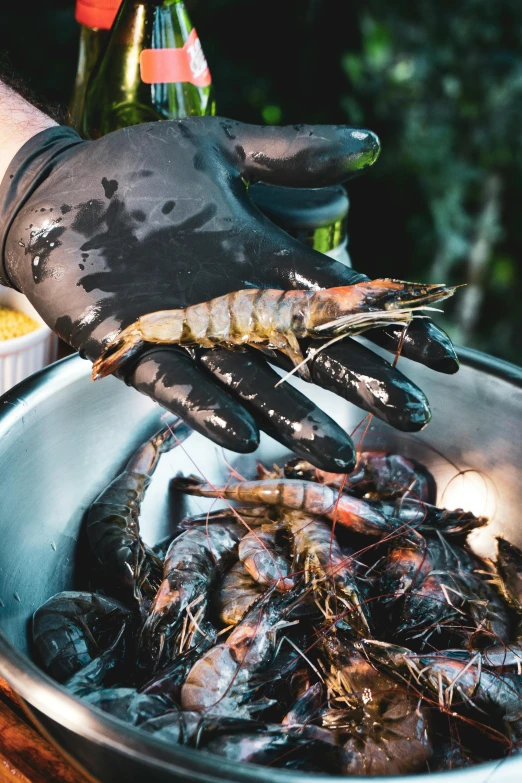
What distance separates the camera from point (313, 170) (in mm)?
1501

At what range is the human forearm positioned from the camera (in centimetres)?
170

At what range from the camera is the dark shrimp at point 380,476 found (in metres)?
1.86

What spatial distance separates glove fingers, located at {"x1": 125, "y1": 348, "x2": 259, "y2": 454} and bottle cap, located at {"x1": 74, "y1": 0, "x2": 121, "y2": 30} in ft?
5.03

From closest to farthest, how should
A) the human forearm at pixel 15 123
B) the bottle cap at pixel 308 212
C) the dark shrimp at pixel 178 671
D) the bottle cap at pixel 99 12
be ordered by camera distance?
the dark shrimp at pixel 178 671 < the human forearm at pixel 15 123 < the bottle cap at pixel 308 212 < the bottle cap at pixel 99 12

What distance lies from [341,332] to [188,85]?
4.21 feet

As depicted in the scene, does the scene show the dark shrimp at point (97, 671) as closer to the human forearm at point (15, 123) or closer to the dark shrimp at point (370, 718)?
the dark shrimp at point (370, 718)

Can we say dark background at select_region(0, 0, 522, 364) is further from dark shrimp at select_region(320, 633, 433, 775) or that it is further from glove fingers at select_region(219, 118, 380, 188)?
dark shrimp at select_region(320, 633, 433, 775)

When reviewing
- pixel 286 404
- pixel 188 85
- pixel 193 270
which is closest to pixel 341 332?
pixel 286 404

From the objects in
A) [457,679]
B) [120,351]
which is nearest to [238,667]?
[457,679]

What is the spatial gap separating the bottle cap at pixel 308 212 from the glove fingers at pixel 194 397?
785 mm

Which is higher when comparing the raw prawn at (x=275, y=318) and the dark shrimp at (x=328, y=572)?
the raw prawn at (x=275, y=318)

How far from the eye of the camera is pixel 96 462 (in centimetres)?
172

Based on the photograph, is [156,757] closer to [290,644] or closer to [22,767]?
[22,767]

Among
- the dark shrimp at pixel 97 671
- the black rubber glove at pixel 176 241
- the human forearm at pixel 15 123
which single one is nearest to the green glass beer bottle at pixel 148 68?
the human forearm at pixel 15 123
